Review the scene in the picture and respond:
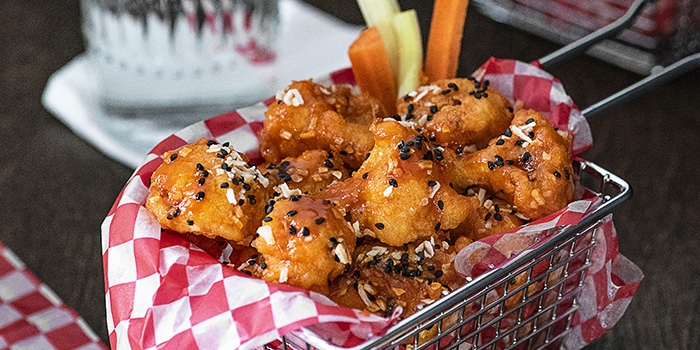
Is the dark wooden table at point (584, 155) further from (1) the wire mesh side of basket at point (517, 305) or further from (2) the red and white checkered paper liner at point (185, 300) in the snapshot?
(2) the red and white checkered paper liner at point (185, 300)

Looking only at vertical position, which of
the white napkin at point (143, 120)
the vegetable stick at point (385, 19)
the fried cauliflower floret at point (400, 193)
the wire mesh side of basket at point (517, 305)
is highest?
the vegetable stick at point (385, 19)

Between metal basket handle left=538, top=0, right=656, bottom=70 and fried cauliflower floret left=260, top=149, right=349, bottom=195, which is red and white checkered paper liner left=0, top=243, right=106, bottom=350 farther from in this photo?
metal basket handle left=538, top=0, right=656, bottom=70

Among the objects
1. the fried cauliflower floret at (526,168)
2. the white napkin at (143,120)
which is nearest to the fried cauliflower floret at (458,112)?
the fried cauliflower floret at (526,168)

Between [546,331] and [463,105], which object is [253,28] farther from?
[546,331]

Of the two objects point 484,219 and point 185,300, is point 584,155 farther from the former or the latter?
point 185,300

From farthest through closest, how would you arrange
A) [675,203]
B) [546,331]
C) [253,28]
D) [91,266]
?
[253,28] < [675,203] < [91,266] < [546,331]

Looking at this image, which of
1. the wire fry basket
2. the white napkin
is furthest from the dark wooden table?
the wire fry basket

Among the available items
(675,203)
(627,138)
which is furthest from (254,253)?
(627,138)

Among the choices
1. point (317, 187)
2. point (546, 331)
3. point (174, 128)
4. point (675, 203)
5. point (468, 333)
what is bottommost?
point (174, 128)
